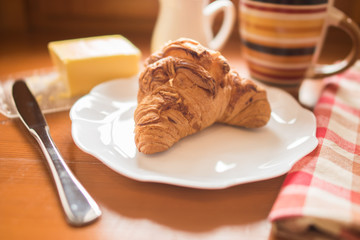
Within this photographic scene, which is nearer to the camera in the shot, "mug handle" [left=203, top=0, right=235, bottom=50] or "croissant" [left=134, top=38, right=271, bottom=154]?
"croissant" [left=134, top=38, right=271, bottom=154]

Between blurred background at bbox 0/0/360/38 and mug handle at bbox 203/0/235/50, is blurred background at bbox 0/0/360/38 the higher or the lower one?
the lower one

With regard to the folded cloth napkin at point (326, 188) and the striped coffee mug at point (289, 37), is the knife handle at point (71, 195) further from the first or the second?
the striped coffee mug at point (289, 37)

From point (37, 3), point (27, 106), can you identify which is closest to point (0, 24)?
point (37, 3)

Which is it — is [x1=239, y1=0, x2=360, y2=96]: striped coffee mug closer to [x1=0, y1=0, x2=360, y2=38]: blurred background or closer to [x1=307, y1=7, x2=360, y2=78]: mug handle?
[x1=307, y1=7, x2=360, y2=78]: mug handle

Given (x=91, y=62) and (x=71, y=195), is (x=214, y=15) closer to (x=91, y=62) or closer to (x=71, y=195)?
(x=91, y=62)

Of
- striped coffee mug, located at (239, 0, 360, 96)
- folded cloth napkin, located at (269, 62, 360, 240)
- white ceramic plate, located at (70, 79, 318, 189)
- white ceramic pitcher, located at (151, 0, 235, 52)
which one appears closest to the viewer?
folded cloth napkin, located at (269, 62, 360, 240)

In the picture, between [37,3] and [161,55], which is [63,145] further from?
[37,3]

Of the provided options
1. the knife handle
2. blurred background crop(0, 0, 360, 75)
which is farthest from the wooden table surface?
blurred background crop(0, 0, 360, 75)
